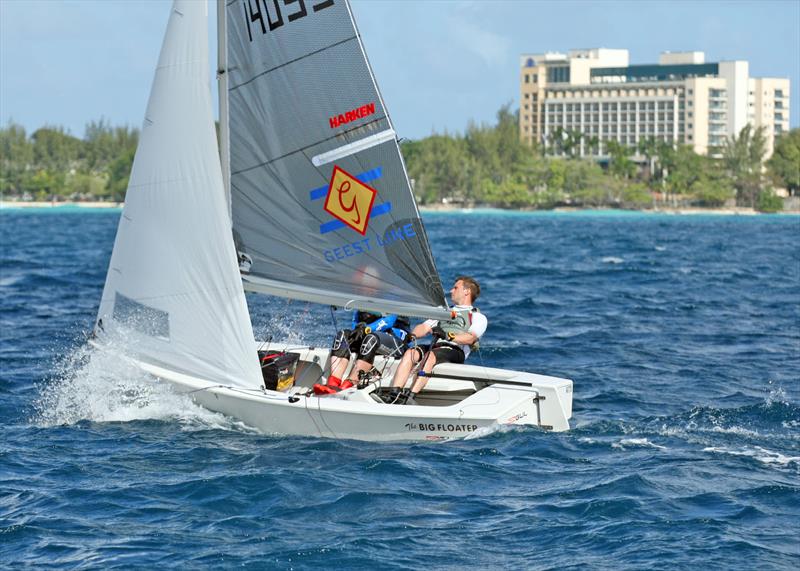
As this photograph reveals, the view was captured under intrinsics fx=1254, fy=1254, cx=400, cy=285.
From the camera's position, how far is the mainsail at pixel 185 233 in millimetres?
12242

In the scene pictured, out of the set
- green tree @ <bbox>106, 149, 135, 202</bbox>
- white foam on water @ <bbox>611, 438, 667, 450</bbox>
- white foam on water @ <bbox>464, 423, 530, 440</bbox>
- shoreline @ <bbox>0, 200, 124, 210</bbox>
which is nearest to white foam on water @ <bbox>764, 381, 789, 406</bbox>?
white foam on water @ <bbox>611, 438, 667, 450</bbox>

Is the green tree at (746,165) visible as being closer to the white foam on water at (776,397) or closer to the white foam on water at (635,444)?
Result: the white foam on water at (776,397)

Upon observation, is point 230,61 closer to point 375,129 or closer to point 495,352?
point 375,129

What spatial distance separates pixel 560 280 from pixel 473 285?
2199cm

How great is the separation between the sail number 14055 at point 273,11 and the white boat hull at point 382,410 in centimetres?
352

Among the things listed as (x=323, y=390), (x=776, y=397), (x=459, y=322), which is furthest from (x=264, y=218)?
(x=776, y=397)

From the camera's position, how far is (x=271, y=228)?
1279 cm

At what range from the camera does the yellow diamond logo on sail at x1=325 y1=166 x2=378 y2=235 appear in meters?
12.5

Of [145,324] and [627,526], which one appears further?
[145,324]

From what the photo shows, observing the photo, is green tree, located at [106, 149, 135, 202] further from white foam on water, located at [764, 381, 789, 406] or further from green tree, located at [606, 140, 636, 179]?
white foam on water, located at [764, 381, 789, 406]

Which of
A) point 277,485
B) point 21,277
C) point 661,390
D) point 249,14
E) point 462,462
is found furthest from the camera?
point 21,277

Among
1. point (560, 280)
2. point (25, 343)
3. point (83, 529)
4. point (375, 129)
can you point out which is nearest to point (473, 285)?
point (375, 129)

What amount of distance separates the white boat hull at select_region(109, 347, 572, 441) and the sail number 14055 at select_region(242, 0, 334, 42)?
352cm

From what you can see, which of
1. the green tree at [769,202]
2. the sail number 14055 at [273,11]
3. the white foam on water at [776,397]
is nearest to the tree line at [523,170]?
the green tree at [769,202]
